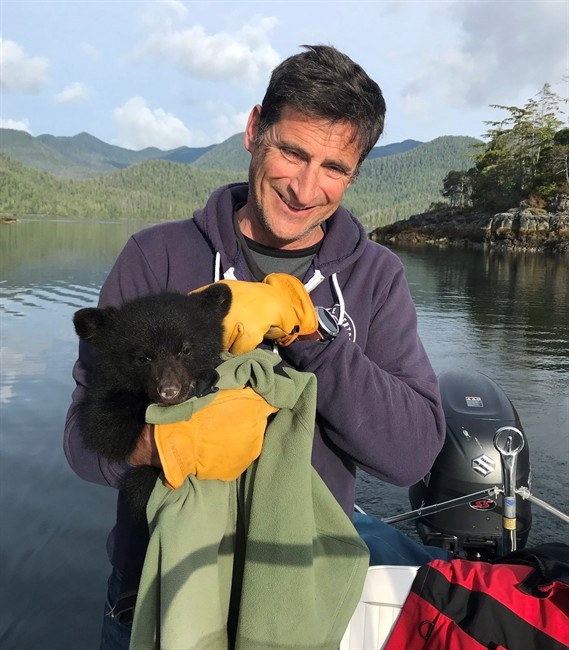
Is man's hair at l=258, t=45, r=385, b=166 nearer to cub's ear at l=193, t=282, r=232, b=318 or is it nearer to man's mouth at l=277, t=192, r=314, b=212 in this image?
man's mouth at l=277, t=192, r=314, b=212

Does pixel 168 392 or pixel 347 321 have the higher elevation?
pixel 347 321

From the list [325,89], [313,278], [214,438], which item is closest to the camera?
[214,438]

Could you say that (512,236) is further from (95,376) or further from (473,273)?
(95,376)

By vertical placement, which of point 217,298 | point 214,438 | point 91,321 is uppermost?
point 217,298

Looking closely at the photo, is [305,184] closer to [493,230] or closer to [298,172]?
[298,172]

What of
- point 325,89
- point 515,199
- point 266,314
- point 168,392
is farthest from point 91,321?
point 515,199

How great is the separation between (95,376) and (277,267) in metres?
0.90

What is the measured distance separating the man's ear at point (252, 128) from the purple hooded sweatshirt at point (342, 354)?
27 cm

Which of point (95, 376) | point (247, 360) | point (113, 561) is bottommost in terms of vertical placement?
point (113, 561)

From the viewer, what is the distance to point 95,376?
6.59ft

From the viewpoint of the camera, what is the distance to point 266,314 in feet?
6.17

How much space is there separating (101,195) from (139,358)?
172m

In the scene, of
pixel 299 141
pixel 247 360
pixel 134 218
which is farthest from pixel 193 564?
pixel 134 218

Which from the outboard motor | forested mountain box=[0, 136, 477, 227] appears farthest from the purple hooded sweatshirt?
forested mountain box=[0, 136, 477, 227]
